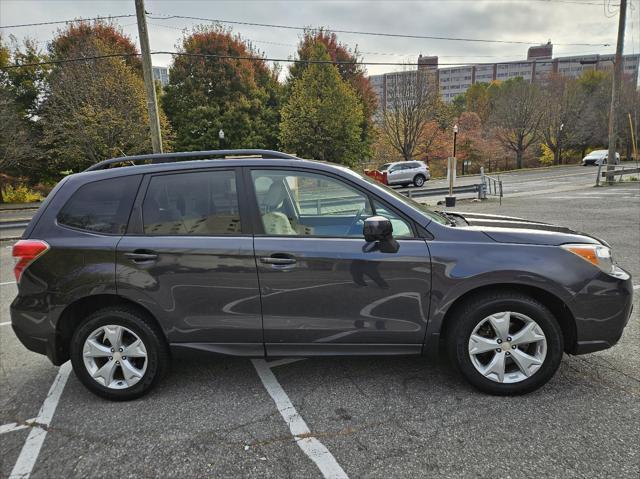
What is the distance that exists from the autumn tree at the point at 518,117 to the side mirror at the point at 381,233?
45426 millimetres

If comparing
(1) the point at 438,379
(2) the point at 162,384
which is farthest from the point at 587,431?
(2) the point at 162,384

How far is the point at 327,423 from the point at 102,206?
7.23ft

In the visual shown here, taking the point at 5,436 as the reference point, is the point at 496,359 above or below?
above

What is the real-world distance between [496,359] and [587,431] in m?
0.62

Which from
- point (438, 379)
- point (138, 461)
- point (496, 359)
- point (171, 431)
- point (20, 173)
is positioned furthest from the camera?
point (20, 173)

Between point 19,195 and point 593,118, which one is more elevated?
point 593,118

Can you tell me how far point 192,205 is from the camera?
9.39 ft

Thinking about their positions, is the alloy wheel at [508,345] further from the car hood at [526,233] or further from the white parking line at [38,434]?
the white parking line at [38,434]

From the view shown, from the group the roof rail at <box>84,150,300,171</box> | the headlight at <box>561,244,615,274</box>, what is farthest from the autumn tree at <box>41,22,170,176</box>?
the headlight at <box>561,244,615,274</box>

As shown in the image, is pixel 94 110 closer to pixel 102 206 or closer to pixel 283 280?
pixel 102 206

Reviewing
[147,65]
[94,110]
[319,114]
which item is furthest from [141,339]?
→ [319,114]

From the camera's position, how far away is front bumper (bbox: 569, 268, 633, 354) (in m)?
2.65

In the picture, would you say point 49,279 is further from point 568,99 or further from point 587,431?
point 568,99

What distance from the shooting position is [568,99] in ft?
139
